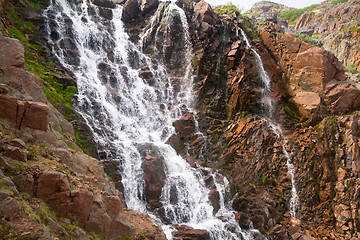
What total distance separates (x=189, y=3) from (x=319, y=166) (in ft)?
70.6

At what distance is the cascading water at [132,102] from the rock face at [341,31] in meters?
20.8

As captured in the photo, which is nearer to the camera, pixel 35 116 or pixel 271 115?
pixel 35 116

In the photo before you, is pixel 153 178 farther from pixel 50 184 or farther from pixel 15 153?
pixel 15 153

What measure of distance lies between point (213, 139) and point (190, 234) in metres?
8.75

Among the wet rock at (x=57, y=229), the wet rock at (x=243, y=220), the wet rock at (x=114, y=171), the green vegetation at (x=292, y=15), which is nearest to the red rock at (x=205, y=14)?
the wet rock at (x=114, y=171)

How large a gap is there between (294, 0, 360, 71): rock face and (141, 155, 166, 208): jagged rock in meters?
26.9

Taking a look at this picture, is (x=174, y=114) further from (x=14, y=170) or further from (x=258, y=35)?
(x=14, y=170)

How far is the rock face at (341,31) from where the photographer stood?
31.6m

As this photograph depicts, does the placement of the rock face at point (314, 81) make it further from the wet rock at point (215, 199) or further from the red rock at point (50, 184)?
the red rock at point (50, 184)

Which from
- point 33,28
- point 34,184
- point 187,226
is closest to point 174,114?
point 187,226

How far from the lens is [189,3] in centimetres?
2884

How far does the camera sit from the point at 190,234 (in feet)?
47.3

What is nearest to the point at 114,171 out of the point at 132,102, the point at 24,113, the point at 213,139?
the point at 132,102

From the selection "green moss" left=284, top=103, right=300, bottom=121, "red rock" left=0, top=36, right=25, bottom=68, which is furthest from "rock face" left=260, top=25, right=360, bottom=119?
"red rock" left=0, top=36, right=25, bottom=68
